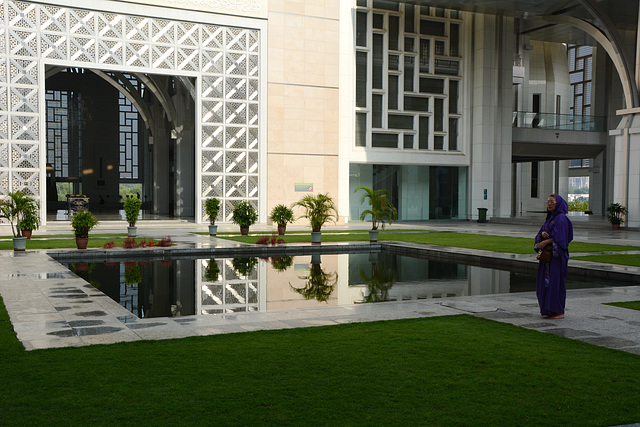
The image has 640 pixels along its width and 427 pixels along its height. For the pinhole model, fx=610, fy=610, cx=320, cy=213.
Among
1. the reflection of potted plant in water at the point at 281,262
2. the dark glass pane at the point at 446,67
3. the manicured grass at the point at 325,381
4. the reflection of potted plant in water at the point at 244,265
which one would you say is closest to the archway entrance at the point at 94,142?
the dark glass pane at the point at 446,67

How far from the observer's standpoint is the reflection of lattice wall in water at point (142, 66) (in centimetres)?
2609

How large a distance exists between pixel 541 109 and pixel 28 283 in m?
46.2

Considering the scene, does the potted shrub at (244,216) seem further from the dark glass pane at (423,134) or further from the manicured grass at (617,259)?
the dark glass pane at (423,134)

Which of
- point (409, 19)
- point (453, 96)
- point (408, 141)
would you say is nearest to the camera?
point (409, 19)

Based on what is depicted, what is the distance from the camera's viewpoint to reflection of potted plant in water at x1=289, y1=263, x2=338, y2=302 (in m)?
11.6

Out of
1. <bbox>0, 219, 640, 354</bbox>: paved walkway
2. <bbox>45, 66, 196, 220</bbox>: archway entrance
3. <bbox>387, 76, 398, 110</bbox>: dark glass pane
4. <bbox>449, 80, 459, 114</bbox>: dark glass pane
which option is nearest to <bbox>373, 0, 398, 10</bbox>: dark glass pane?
<bbox>387, 76, 398, 110</bbox>: dark glass pane

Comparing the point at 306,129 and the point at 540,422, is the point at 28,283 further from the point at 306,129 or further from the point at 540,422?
the point at 306,129

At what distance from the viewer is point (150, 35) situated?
93.5 feet

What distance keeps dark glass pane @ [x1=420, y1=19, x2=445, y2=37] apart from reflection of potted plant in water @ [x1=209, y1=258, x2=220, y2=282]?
79.8 feet

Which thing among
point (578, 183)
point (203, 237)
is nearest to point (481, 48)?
point (203, 237)

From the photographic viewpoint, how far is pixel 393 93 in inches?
1385

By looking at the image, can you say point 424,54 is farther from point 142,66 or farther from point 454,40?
point 142,66

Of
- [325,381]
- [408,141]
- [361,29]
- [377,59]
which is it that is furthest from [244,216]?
[325,381]

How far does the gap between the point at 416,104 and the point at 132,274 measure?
25150mm
